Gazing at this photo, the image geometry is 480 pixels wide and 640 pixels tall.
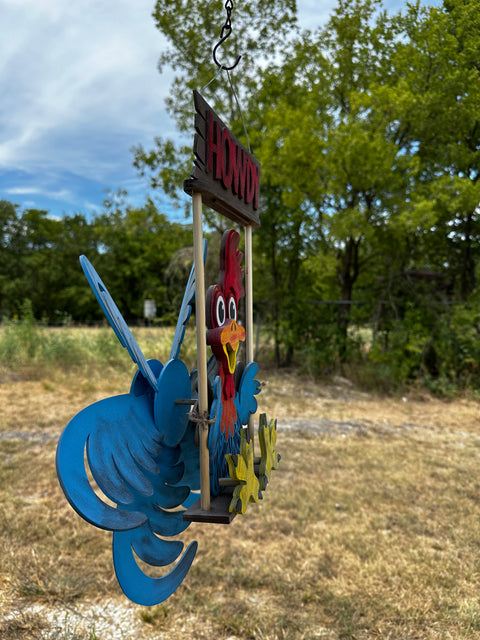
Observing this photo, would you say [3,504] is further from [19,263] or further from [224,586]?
A: [19,263]

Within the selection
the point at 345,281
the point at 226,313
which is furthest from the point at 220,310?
the point at 345,281

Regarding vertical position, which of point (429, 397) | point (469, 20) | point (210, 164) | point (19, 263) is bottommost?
point (429, 397)

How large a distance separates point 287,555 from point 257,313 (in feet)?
20.0

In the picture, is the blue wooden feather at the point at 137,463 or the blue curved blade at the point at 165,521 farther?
the blue curved blade at the point at 165,521

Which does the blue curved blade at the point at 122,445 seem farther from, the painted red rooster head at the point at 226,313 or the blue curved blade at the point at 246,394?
the blue curved blade at the point at 246,394

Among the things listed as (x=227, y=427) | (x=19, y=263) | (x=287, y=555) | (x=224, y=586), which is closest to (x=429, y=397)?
(x=287, y=555)

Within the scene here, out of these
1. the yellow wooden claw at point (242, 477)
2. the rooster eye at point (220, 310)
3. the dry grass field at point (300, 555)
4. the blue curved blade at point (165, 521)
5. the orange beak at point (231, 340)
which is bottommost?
the dry grass field at point (300, 555)

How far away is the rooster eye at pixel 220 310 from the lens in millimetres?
1431

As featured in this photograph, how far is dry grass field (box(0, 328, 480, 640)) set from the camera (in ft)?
8.57

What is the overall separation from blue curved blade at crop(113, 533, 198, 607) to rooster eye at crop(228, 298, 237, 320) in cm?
70

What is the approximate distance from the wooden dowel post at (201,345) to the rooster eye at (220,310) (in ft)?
0.52

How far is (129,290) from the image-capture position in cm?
2677

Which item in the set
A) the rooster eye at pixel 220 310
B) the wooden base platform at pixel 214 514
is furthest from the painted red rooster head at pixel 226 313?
the wooden base platform at pixel 214 514

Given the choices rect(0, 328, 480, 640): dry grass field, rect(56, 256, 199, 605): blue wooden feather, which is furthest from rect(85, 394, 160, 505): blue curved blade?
rect(0, 328, 480, 640): dry grass field
